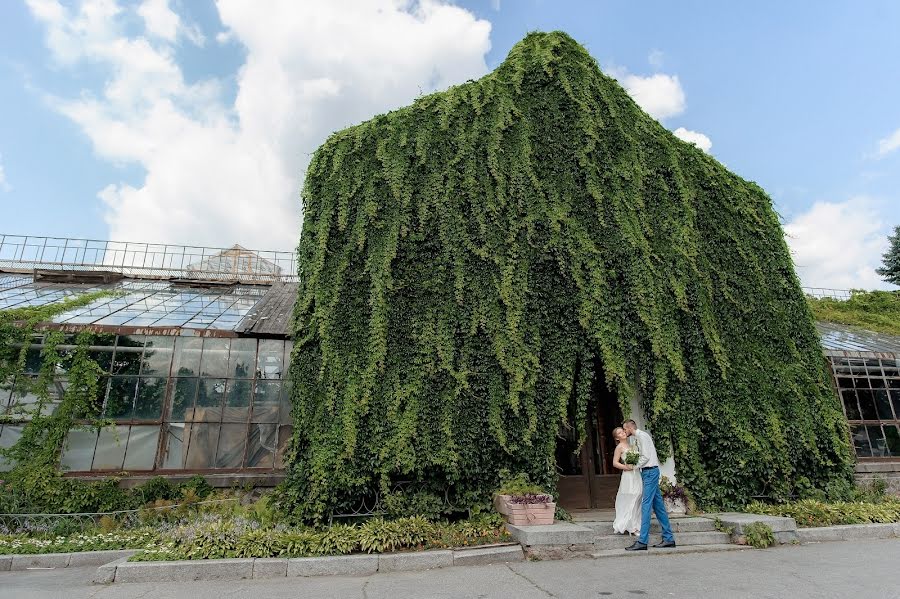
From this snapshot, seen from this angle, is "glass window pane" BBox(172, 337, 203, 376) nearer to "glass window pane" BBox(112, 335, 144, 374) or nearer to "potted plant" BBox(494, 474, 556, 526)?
"glass window pane" BBox(112, 335, 144, 374)

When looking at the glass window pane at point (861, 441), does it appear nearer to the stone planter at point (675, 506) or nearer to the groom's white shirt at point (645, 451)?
the stone planter at point (675, 506)

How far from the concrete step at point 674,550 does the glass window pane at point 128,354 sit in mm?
9027

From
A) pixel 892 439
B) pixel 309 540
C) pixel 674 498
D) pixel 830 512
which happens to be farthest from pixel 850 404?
pixel 309 540

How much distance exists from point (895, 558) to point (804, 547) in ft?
3.44

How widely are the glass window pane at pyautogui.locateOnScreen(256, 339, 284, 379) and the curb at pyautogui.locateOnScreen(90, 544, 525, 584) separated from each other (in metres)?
4.28

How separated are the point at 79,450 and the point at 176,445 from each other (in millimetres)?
1671

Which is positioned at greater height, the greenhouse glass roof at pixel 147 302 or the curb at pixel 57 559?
the greenhouse glass roof at pixel 147 302

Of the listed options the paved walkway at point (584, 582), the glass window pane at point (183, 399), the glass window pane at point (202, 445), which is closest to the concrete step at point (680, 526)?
the paved walkway at point (584, 582)

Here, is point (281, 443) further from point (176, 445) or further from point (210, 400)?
point (176, 445)

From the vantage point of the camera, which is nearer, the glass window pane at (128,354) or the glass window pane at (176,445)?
the glass window pane at (176,445)

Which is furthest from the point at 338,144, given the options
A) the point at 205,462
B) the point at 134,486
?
the point at 134,486

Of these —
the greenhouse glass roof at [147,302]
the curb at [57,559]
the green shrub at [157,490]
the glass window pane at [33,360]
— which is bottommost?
the curb at [57,559]

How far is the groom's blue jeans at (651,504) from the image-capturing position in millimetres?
6590

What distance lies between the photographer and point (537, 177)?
9.76 meters
